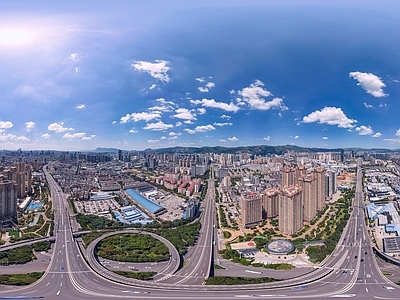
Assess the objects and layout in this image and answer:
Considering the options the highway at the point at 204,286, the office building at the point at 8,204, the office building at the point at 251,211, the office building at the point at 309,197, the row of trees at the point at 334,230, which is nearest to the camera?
the highway at the point at 204,286

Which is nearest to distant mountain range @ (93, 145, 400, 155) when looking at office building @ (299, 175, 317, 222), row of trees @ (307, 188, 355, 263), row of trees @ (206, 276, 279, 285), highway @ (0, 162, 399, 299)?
office building @ (299, 175, 317, 222)

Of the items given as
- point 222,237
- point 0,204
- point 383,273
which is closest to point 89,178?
point 0,204

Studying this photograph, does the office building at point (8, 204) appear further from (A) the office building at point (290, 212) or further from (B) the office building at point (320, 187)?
(B) the office building at point (320, 187)

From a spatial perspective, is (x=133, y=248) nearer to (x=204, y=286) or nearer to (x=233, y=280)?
(x=204, y=286)

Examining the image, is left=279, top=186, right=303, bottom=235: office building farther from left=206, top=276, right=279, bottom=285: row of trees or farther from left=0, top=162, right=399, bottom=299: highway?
left=206, top=276, right=279, bottom=285: row of trees

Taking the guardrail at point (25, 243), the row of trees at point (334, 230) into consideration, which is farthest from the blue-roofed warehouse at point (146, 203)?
the row of trees at point (334, 230)

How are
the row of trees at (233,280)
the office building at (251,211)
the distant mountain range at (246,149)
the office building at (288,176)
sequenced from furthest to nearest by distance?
1. the office building at (288,176)
2. the distant mountain range at (246,149)
3. the office building at (251,211)
4. the row of trees at (233,280)

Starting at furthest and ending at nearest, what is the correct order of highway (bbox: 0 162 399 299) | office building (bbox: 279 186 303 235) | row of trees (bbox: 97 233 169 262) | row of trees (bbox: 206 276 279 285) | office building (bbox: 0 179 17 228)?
office building (bbox: 279 186 303 235) → office building (bbox: 0 179 17 228) → row of trees (bbox: 97 233 169 262) → row of trees (bbox: 206 276 279 285) → highway (bbox: 0 162 399 299)
